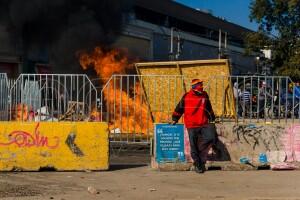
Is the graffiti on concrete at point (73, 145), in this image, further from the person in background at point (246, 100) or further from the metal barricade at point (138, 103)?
the person in background at point (246, 100)

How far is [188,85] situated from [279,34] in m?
20.3

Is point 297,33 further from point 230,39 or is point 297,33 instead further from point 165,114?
point 230,39

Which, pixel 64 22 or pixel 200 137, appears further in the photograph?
pixel 64 22

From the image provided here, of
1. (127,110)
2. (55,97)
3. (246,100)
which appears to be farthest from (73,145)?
(246,100)

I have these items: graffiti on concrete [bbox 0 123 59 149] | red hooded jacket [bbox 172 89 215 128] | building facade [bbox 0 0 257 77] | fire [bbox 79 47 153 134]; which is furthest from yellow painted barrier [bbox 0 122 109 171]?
building facade [bbox 0 0 257 77]

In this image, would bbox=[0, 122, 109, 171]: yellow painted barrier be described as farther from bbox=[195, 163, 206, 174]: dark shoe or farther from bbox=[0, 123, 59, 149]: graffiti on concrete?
bbox=[195, 163, 206, 174]: dark shoe

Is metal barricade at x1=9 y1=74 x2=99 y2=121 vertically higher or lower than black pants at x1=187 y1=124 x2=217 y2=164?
higher

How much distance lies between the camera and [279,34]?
32.7m

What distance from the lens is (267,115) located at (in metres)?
11.9

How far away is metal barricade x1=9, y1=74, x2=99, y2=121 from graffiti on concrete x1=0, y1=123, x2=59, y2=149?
1.10 m

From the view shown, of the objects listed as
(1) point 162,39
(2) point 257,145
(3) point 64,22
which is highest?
(1) point 162,39

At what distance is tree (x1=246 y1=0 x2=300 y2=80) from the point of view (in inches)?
1222

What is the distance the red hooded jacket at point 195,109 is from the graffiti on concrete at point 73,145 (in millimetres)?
1996

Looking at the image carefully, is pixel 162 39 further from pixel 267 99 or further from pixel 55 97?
pixel 267 99
